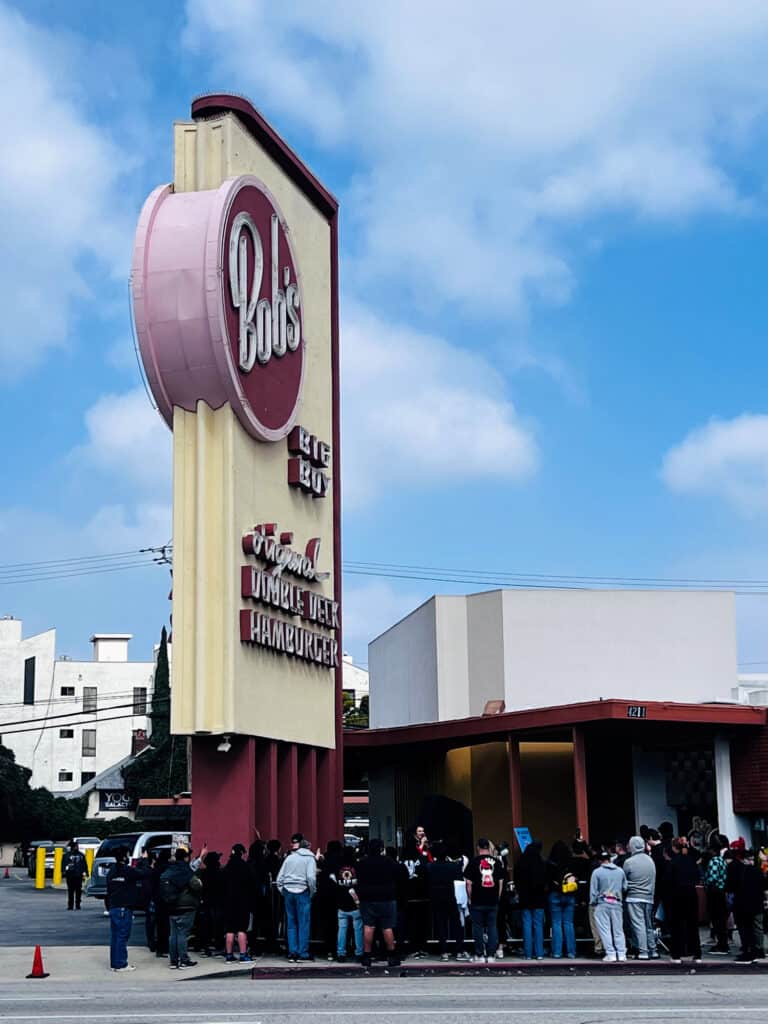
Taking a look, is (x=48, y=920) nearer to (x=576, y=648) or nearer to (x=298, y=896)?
(x=298, y=896)

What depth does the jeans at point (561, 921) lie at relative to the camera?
2083 cm

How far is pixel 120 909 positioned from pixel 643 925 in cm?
747

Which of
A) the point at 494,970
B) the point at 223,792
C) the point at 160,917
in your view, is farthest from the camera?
the point at 223,792

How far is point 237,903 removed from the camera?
20.4 m

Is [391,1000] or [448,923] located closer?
[391,1000]

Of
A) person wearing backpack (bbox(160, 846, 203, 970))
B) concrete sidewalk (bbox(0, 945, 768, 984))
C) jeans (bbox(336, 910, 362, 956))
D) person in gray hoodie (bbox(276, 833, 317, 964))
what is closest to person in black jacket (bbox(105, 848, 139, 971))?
concrete sidewalk (bbox(0, 945, 768, 984))

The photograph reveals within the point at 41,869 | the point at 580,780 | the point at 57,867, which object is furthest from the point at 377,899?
the point at 57,867

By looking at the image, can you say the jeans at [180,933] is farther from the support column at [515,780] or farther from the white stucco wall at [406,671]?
the white stucco wall at [406,671]

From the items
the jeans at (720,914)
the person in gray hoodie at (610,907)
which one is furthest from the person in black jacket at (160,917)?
the jeans at (720,914)

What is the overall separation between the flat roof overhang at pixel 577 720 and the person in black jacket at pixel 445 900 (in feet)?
22.8

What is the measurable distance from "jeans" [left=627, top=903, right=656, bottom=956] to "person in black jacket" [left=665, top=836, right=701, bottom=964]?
298 millimetres

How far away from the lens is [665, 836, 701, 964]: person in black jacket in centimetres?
2025

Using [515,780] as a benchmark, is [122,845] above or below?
below

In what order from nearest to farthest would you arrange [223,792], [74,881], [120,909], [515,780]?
1. [120,909]
2. [223,792]
3. [515,780]
4. [74,881]
